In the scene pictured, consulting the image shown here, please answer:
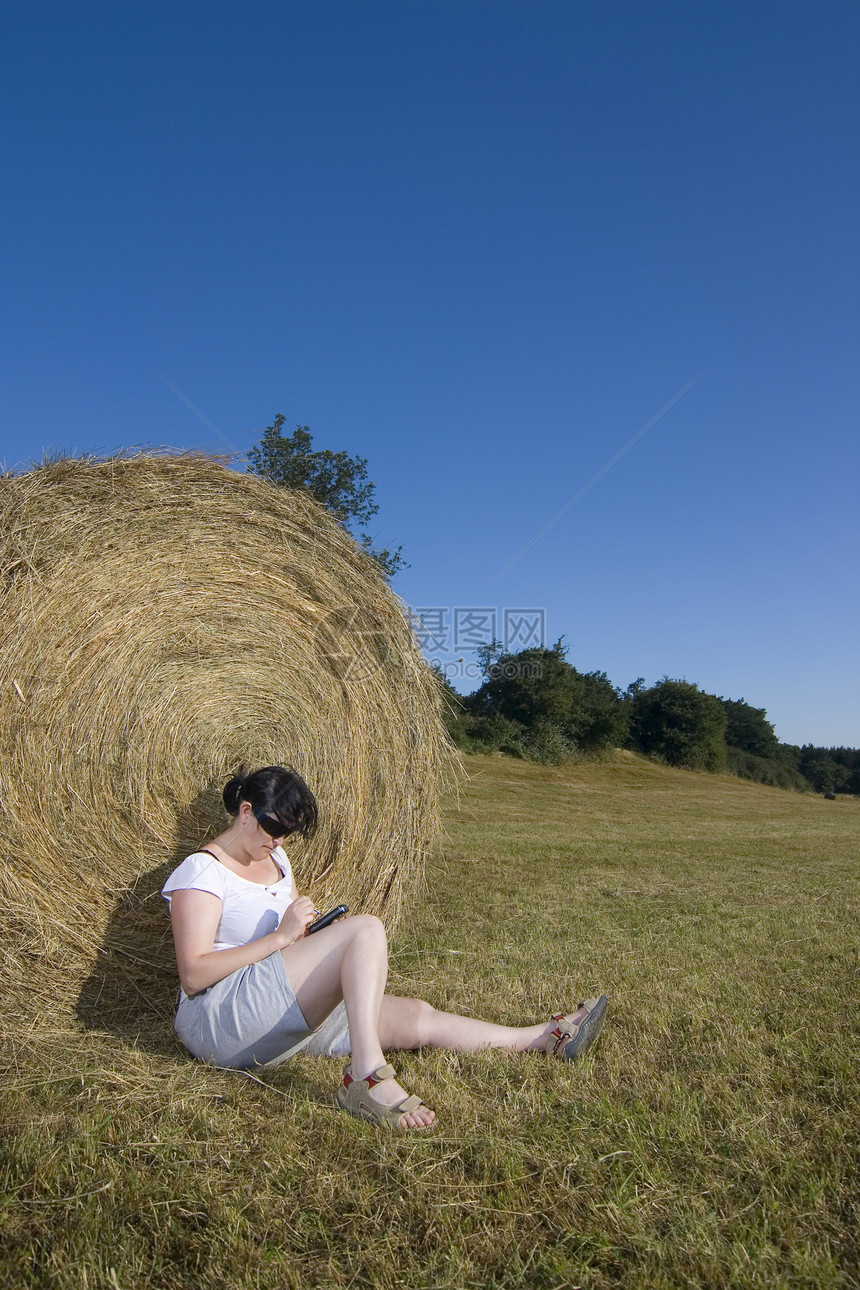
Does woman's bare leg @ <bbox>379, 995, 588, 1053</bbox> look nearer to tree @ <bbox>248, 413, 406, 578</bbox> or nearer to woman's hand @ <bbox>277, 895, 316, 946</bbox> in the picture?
woman's hand @ <bbox>277, 895, 316, 946</bbox>

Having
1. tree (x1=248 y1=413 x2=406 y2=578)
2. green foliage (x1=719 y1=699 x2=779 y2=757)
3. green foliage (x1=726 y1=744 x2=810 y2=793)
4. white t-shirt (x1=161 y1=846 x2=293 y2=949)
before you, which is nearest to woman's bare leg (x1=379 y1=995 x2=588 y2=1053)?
white t-shirt (x1=161 y1=846 x2=293 y2=949)

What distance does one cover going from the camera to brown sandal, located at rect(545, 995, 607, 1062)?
3.06m

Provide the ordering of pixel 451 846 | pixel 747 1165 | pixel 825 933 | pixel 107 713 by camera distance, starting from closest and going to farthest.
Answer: pixel 747 1165 → pixel 107 713 → pixel 825 933 → pixel 451 846

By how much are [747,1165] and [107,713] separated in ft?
10.1

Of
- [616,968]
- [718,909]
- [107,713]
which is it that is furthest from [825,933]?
[107,713]

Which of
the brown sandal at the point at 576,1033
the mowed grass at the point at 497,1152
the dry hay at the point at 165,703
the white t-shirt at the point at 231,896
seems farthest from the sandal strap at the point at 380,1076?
the dry hay at the point at 165,703

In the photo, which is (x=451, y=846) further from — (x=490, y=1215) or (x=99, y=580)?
(x=490, y=1215)

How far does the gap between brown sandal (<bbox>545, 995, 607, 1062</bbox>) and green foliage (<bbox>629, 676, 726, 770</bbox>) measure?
31.0 meters

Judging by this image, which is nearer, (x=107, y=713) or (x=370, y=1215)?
(x=370, y=1215)

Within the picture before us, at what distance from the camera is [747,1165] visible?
2.26 m

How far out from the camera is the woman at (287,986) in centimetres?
273

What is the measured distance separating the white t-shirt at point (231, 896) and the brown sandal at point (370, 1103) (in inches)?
30.7

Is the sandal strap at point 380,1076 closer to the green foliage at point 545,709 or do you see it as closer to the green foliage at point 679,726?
the green foliage at point 545,709

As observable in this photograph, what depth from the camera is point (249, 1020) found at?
2.88m
